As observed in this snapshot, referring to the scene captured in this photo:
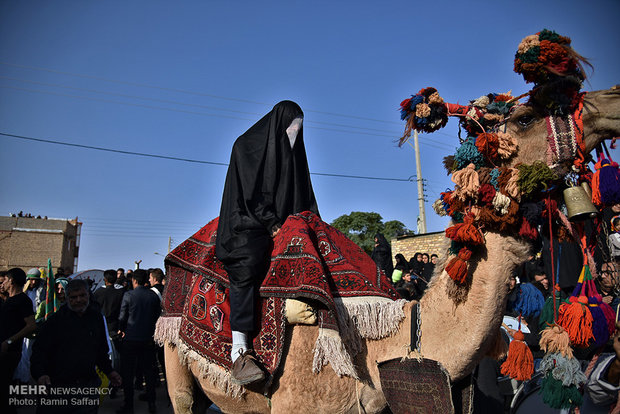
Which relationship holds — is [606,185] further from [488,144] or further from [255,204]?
[255,204]

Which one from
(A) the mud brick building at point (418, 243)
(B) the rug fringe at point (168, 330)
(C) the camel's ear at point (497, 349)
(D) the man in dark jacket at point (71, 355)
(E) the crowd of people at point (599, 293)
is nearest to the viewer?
(C) the camel's ear at point (497, 349)

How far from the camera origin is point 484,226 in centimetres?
286

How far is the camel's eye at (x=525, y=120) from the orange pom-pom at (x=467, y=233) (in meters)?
0.66

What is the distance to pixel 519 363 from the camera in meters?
2.95

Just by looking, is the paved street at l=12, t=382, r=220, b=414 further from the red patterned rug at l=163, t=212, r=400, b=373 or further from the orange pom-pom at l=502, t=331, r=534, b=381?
the orange pom-pom at l=502, t=331, r=534, b=381

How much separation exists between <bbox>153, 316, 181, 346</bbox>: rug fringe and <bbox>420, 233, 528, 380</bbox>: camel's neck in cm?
234

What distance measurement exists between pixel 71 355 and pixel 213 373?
2649 mm

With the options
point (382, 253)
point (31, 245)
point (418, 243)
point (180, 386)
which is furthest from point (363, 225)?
point (180, 386)

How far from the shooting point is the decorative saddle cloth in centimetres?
326

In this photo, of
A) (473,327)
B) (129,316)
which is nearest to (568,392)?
(473,327)

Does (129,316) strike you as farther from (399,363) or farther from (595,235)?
(595,235)

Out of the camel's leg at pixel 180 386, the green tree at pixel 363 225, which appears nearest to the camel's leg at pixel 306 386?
the camel's leg at pixel 180 386

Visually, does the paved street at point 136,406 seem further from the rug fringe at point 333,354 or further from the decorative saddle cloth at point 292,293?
the rug fringe at point 333,354

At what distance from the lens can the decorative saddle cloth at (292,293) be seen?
3.26 meters
